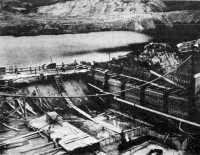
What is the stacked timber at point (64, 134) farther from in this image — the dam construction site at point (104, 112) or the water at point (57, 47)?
the water at point (57, 47)

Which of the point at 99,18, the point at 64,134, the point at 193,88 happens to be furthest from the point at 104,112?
the point at 99,18

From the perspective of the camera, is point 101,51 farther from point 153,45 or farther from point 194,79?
point 194,79

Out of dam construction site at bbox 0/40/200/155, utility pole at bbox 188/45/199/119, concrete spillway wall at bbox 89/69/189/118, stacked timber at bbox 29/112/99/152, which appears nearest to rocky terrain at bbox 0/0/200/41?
concrete spillway wall at bbox 89/69/189/118

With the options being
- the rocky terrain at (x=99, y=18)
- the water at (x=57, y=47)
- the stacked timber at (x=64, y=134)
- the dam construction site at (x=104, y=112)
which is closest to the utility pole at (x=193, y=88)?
the dam construction site at (x=104, y=112)

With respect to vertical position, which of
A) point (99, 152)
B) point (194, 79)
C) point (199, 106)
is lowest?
point (99, 152)

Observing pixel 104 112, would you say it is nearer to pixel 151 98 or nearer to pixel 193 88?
pixel 151 98

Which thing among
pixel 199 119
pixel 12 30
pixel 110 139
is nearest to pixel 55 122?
pixel 110 139

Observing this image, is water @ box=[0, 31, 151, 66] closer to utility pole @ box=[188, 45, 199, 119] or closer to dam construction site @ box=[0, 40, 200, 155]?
dam construction site @ box=[0, 40, 200, 155]
